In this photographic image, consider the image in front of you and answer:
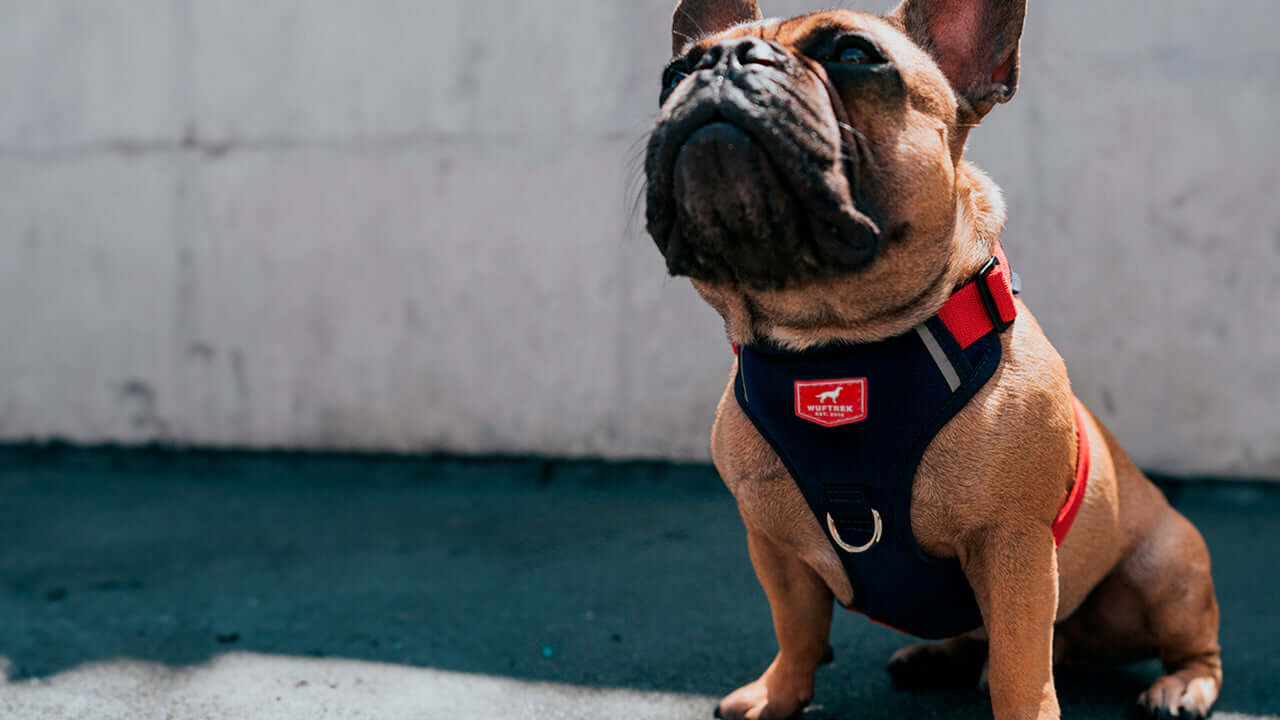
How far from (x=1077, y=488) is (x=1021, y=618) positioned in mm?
385

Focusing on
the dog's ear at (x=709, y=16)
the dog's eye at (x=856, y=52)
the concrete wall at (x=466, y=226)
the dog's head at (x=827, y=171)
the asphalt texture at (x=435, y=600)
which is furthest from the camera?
the concrete wall at (x=466, y=226)

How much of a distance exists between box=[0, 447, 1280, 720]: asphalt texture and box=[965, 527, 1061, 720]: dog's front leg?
704 millimetres

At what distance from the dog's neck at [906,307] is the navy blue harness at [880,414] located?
0.07 ft

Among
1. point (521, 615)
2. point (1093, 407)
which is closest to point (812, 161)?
point (521, 615)

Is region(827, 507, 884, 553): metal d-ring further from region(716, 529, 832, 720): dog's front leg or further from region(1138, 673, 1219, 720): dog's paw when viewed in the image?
region(1138, 673, 1219, 720): dog's paw

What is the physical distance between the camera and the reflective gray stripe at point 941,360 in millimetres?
1937

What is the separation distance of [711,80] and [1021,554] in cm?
112

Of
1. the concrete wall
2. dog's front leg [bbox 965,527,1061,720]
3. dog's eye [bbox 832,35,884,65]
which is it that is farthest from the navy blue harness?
the concrete wall

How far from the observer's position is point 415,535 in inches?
181

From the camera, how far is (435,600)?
12.2ft

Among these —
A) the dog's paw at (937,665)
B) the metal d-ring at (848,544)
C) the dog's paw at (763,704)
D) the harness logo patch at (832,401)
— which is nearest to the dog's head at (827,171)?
the harness logo patch at (832,401)

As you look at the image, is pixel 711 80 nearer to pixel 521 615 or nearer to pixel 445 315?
pixel 521 615

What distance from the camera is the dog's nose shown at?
1816 millimetres

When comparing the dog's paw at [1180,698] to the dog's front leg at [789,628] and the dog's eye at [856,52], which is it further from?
the dog's eye at [856,52]
